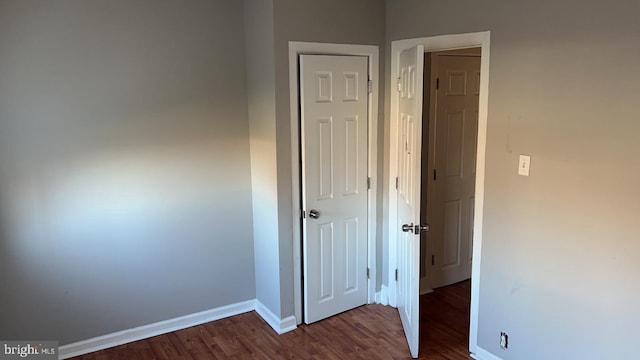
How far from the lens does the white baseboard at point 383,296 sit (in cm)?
411

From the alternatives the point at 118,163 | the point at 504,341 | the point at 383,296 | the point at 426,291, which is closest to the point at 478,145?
the point at 504,341

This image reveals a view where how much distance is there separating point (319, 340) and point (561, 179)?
1982 millimetres

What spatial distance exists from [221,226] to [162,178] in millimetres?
600

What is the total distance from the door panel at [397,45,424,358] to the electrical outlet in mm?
524

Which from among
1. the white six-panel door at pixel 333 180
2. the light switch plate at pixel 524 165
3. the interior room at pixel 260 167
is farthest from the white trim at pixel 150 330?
the light switch plate at pixel 524 165

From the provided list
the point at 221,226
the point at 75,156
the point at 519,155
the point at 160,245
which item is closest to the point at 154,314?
the point at 160,245

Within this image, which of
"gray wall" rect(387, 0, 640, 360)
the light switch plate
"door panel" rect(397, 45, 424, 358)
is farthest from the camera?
"door panel" rect(397, 45, 424, 358)

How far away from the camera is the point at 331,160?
370 cm

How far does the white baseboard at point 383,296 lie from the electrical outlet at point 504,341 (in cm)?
117

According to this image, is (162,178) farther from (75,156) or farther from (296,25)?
(296,25)

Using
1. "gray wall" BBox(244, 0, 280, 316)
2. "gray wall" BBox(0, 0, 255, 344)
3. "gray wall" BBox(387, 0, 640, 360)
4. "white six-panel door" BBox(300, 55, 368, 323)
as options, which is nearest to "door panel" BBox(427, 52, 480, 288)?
"white six-panel door" BBox(300, 55, 368, 323)

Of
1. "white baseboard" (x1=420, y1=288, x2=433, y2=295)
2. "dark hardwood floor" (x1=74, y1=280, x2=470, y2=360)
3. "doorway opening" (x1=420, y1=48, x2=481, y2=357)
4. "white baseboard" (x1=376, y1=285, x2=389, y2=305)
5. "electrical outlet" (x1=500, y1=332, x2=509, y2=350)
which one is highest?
"doorway opening" (x1=420, y1=48, x2=481, y2=357)

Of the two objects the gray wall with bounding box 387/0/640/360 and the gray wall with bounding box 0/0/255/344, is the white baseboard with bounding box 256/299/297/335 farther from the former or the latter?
the gray wall with bounding box 387/0/640/360

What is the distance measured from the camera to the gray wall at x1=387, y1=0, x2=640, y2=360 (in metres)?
2.35
